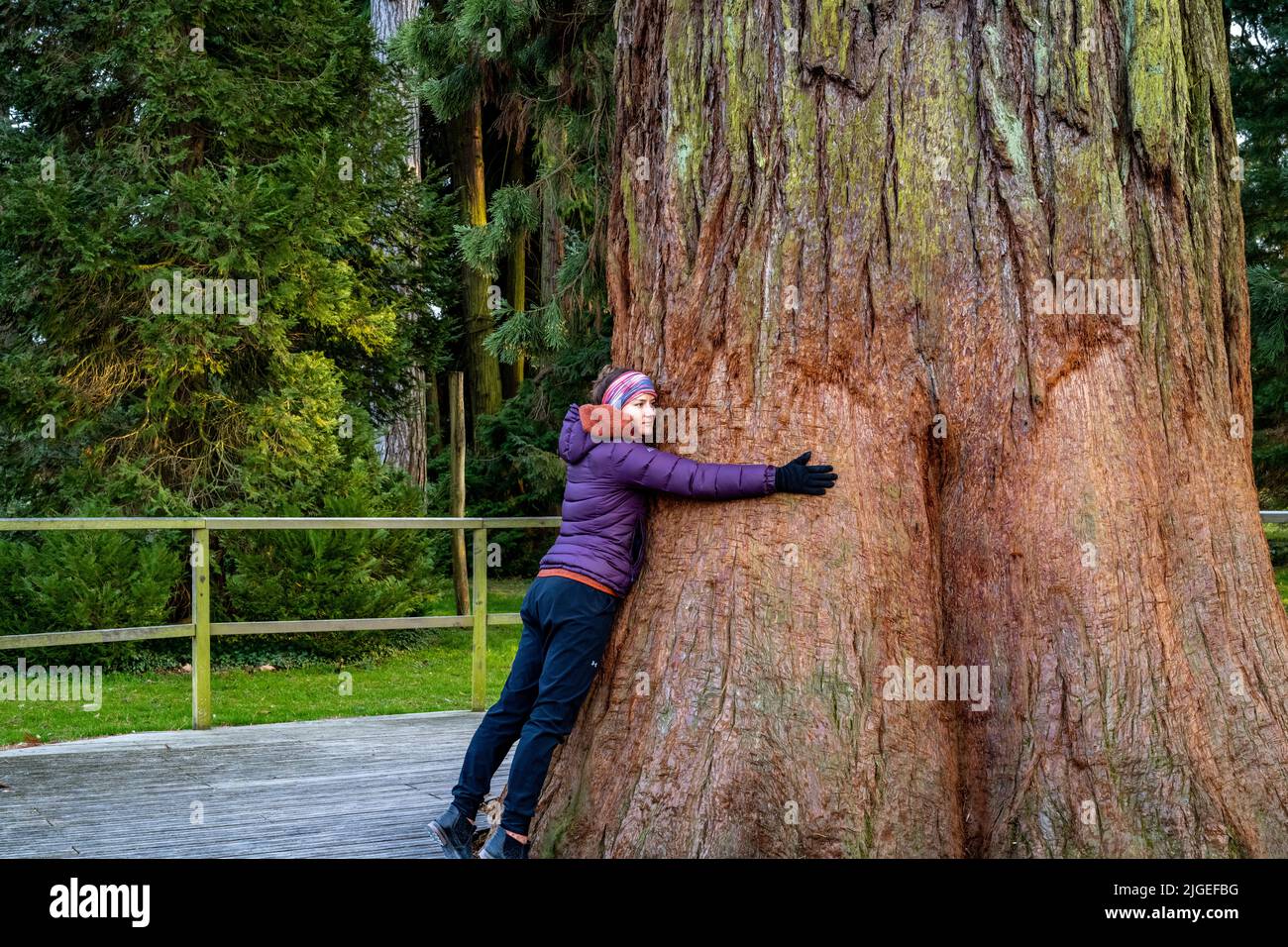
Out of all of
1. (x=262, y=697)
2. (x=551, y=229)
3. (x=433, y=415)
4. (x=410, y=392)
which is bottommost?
(x=262, y=697)

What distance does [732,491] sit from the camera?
4258 millimetres

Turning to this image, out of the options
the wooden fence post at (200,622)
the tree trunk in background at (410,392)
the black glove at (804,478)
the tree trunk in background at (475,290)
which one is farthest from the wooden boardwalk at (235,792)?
the tree trunk in background at (475,290)

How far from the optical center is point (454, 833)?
185 inches

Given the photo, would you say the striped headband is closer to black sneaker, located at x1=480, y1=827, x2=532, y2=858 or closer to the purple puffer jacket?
the purple puffer jacket

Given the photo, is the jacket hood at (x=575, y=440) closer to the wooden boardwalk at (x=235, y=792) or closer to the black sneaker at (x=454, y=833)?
the black sneaker at (x=454, y=833)

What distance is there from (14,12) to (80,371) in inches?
150

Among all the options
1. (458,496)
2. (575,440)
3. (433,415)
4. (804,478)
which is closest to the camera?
(804,478)

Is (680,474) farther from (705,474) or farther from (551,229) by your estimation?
(551,229)

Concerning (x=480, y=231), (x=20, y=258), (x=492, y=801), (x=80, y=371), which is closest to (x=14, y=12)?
(x=20, y=258)

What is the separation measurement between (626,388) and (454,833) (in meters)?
1.73

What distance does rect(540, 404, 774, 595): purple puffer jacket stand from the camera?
14.3ft

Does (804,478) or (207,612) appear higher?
(804,478)

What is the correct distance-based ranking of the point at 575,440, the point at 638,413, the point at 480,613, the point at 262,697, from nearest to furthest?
the point at 638,413
the point at 575,440
the point at 480,613
the point at 262,697

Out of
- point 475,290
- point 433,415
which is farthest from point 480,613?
point 433,415
